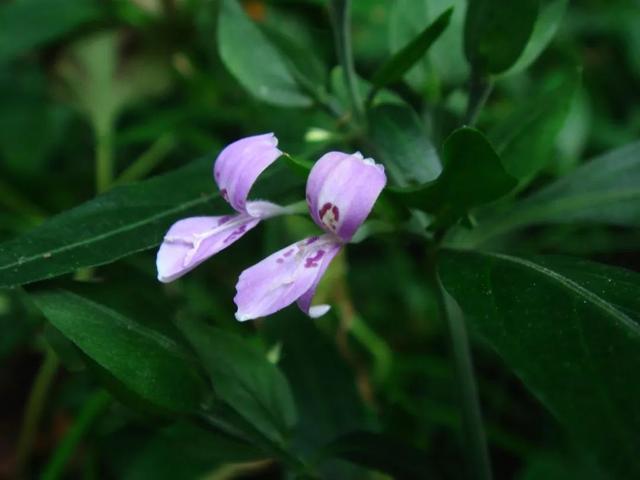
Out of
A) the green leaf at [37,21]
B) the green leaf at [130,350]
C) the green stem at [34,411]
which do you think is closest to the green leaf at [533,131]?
the green leaf at [130,350]

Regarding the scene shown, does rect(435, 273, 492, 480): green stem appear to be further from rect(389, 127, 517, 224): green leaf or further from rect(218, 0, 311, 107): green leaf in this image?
rect(218, 0, 311, 107): green leaf

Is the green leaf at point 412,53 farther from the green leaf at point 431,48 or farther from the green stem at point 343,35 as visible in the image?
the green leaf at point 431,48

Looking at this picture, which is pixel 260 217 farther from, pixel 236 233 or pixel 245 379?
pixel 245 379

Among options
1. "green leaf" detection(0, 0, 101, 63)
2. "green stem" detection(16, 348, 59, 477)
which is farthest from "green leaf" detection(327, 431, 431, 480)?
"green leaf" detection(0, 0, 101, 63)

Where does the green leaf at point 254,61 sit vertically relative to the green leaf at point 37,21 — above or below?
above

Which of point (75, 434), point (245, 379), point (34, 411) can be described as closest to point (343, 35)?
point (245, 379)

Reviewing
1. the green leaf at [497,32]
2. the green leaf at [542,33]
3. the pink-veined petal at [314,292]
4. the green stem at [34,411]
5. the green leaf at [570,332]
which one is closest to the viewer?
the green leaf at [570,332]

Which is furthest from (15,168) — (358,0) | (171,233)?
(171,233)
